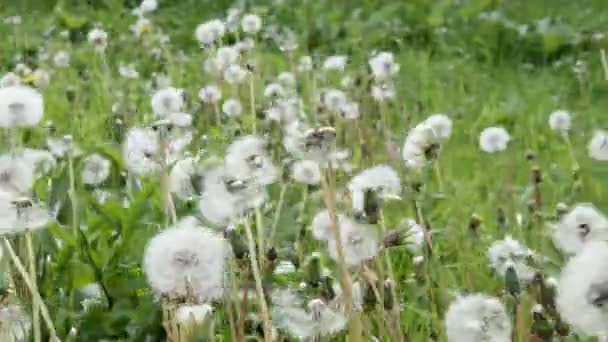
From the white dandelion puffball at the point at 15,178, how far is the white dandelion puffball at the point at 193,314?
325mm

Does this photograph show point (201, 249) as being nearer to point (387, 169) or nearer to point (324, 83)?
point (387, 169)

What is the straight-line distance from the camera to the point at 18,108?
4.93 ft

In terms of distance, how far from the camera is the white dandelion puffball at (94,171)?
7.04 ft

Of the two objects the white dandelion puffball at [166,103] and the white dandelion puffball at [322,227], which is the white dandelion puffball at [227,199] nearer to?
the white dandelion puffball at [322,227]

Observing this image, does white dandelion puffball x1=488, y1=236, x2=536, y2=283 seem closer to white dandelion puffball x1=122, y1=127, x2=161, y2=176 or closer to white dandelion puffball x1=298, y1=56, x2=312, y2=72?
white dandelion puffball x1=122, y1=127, x2=161, y2=176

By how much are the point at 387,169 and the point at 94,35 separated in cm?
258

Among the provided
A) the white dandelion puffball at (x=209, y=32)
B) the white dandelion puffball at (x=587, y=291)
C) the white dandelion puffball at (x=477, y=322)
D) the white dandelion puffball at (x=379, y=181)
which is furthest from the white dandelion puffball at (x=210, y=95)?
the white dandelion puffball at (x=587, y=291)

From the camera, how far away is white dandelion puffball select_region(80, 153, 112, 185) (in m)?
2.14

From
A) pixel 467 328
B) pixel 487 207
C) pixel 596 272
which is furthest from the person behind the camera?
pixel 487 207

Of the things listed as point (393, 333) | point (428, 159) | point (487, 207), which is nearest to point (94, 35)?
point (487, 207)

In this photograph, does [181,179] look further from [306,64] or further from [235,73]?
[306,64]

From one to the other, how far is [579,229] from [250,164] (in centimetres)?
42

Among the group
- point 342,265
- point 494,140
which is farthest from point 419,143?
point 494,140

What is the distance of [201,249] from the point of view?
1.11 m
